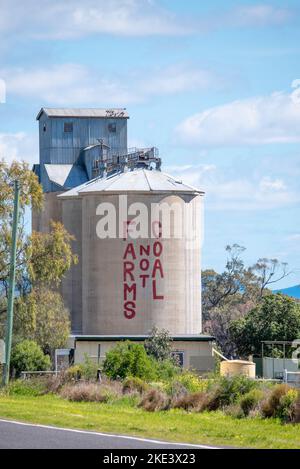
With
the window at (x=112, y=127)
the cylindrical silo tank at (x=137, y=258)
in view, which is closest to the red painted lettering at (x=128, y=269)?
the cylindrical silo tank at (x=137, y=258)

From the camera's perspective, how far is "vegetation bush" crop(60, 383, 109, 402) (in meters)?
29.7

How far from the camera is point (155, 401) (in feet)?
89.5

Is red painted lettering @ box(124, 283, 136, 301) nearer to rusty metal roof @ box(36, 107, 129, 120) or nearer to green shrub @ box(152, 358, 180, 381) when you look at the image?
rusty metal roof @ box(36, 107, 129, 120)

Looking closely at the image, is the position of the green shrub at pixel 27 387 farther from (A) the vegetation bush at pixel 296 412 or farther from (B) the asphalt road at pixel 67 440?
(B) the asphalt road at pixel 67 440

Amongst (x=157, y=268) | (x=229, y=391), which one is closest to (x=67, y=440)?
(x=229, y=391)

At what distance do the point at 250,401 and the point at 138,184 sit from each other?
44.3 m

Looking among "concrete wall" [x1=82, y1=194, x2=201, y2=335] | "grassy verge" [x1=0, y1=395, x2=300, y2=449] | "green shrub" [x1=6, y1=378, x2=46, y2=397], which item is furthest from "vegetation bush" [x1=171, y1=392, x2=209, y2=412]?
"concrete wall" [x1=82, y1=194, x2=201, y2=335]

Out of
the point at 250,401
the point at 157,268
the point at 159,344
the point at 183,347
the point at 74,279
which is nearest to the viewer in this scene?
the point at 250,401

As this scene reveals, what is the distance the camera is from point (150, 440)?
18719 millimetres

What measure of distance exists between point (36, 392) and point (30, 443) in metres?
15.5

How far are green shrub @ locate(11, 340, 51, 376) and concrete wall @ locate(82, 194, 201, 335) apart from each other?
17946 mm

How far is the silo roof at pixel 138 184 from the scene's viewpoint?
223 feet

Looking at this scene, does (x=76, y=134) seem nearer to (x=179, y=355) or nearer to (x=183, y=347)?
(x=183, y=347)

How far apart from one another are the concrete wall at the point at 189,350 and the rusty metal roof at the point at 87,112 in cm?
2550
